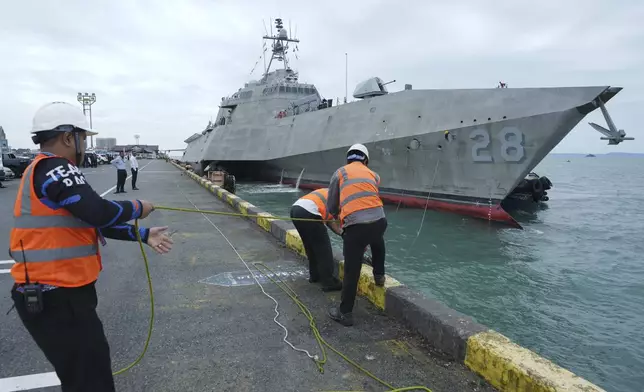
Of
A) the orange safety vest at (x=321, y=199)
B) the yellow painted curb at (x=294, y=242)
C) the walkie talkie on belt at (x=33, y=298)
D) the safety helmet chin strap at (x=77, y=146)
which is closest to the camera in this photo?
the walkie talkie on belt at (x=33, y=298)

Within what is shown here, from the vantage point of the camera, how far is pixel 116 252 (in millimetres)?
5945

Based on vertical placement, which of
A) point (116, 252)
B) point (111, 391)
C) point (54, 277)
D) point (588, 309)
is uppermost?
point (54, 277)

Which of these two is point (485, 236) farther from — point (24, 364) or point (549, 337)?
point (24, 364)

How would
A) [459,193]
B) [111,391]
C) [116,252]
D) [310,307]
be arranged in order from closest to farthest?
[111,391] → [310,307] → [116,252] → [459,193]

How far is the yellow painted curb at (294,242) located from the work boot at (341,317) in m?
2.06

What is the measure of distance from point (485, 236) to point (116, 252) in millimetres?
7991

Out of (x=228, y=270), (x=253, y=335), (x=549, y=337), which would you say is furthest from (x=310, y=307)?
(x=549, y=337)

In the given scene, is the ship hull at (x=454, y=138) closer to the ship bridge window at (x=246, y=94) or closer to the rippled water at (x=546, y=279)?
the rippled water at (x=546, y=279)

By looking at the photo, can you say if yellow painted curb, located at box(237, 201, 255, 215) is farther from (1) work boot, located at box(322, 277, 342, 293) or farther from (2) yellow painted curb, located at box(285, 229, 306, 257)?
(1) work boot, located at box(322, 277, 342, 293)

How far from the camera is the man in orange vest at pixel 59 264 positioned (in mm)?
1646

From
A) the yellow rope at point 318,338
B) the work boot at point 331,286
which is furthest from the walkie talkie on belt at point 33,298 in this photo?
the work boot at point 331,286

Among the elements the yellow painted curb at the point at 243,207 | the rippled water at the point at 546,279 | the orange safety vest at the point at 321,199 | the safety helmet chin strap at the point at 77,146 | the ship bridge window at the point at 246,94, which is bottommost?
the rippled water at the point at 546,279

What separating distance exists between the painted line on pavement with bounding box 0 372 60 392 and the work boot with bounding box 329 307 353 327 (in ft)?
6.69

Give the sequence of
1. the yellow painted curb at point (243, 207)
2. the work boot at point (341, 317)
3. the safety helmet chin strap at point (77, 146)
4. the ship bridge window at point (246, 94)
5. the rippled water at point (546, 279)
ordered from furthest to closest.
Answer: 1. the ship bridge window at point (246, 94)
2. the yellow painted curb at point (243, 207)
3. the rippled water at point (546, 279)
4. the work boot at point (341, 317)
5. the safety helmet chin strap at point (77, 146)
